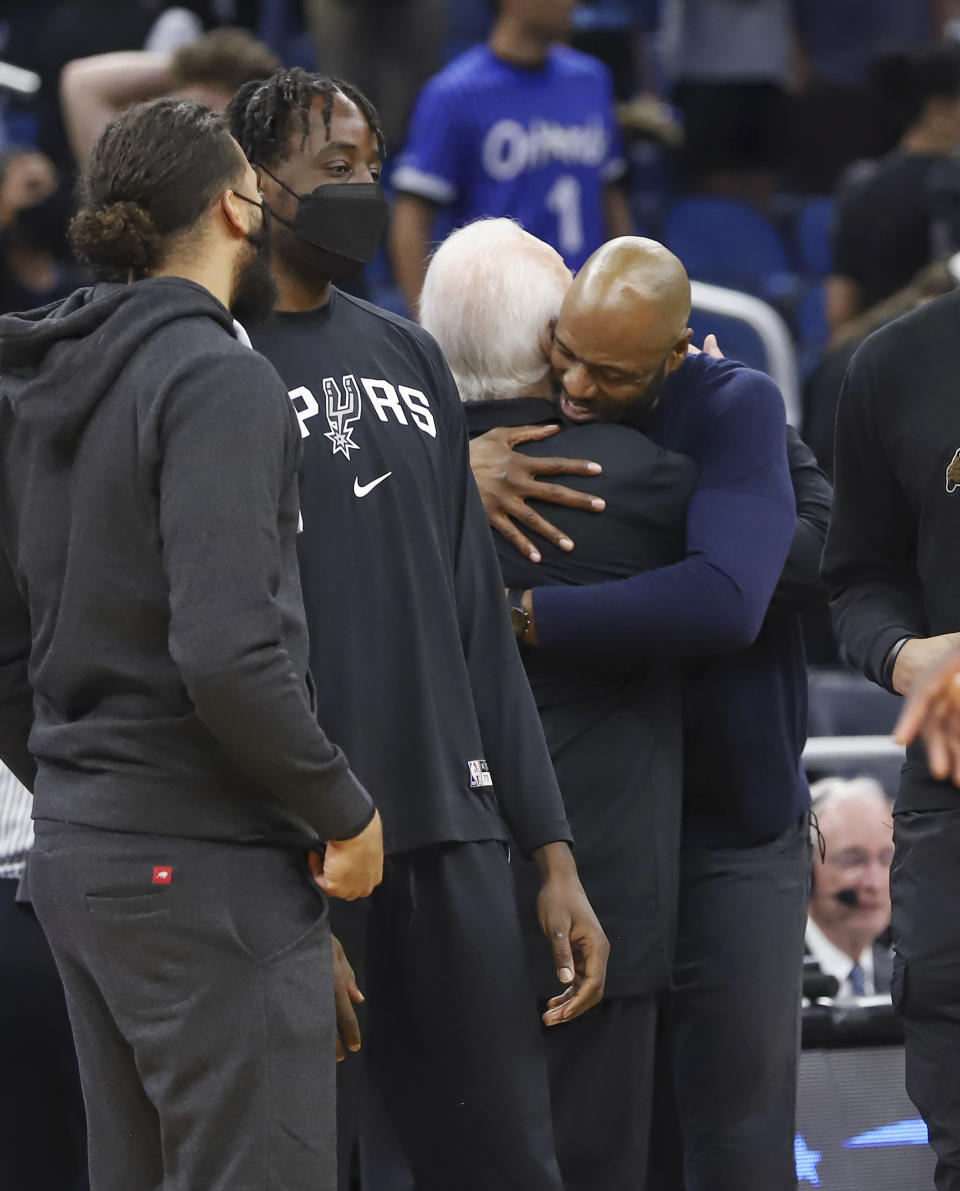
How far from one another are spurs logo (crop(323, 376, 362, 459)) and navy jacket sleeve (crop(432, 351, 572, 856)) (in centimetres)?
15

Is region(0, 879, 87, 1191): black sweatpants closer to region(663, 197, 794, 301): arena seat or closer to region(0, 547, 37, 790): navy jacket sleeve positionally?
region(0, 547, 37, 790): navy jacket sleeve

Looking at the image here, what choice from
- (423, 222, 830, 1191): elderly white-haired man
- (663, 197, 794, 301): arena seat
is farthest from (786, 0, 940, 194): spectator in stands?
(423, 222, 830, 1191): elderly white-haired man

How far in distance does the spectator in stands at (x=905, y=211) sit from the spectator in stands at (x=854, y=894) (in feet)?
8.69

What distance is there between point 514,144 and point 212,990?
3.98 m

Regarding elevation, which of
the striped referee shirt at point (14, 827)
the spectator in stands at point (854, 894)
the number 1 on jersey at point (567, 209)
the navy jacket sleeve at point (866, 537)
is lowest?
the spectator in stands at point (854, 894)

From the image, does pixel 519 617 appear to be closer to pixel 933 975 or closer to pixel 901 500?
pixel 901 500

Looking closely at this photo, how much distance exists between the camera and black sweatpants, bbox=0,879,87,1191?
114 inches

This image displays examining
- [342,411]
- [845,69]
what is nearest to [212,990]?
[342,411]

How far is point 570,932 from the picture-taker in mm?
2420

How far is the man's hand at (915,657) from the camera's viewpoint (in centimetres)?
242

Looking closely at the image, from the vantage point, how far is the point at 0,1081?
9.77 ft

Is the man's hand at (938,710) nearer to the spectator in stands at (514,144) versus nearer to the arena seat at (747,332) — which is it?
the arena seat at (747,332)

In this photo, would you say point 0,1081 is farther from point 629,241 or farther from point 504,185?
point 504,185

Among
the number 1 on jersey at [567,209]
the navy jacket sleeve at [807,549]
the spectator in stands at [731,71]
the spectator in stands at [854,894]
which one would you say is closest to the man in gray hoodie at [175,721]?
the navy jacket sleeve at [807,549]
